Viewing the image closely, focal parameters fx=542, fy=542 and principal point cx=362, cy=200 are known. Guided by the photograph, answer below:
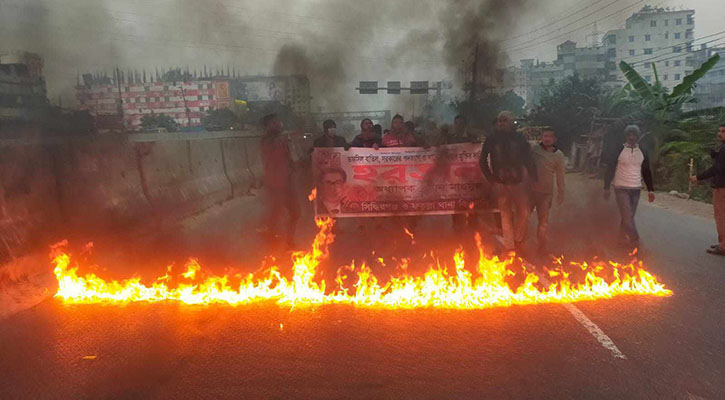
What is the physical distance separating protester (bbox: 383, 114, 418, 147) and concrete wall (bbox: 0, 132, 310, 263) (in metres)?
3.65

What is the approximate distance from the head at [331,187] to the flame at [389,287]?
1334 mm

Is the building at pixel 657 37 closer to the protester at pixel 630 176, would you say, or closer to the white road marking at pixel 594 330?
the protester at pixel 630 176

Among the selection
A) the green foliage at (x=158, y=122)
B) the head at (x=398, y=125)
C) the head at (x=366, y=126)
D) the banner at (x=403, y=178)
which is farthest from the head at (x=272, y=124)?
the green foliage at (x=158, y=122)

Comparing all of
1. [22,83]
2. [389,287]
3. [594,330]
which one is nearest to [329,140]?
[389,287]

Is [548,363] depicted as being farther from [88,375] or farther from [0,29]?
[0,29]

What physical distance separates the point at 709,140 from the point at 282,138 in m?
13.4

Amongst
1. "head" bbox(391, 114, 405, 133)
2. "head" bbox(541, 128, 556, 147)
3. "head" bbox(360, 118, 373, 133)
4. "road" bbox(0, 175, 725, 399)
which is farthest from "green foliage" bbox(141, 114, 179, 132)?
"road" bbox(0, 175, 725, 399)

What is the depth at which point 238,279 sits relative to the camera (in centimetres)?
500

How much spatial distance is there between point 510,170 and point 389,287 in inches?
81.0

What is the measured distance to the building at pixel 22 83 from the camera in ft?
27.5

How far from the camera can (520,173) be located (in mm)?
5805

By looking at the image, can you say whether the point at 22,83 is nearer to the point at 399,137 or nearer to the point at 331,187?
the point at 331,187

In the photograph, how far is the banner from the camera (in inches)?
258

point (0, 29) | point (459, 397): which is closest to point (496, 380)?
point (459, 397)
